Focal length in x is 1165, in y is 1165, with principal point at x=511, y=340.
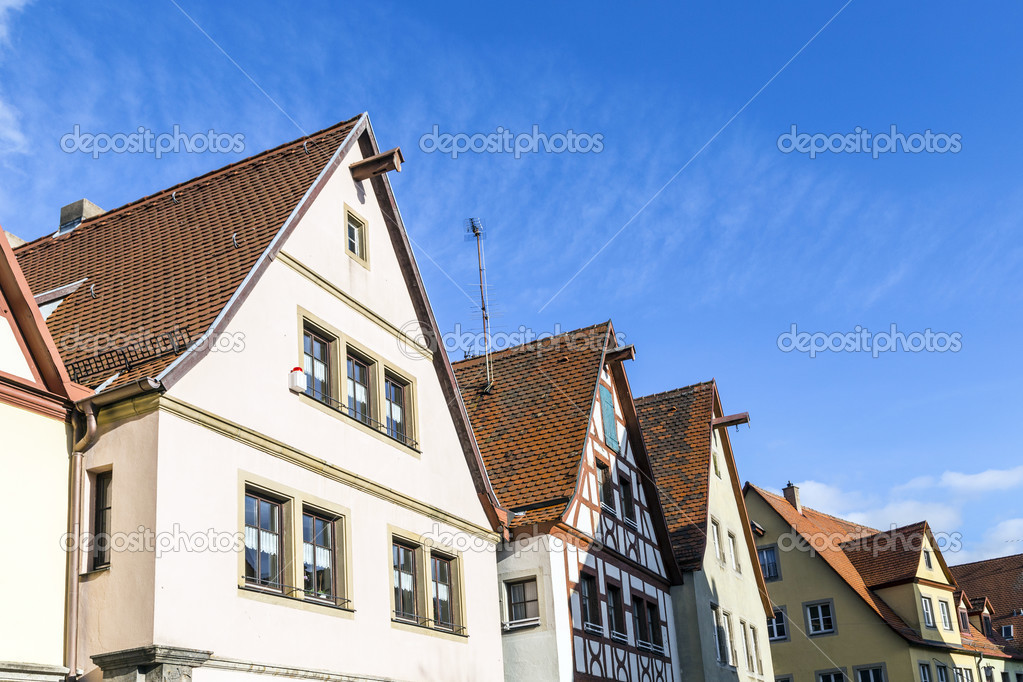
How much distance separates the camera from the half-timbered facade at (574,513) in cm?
2030

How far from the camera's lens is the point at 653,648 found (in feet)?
80.0

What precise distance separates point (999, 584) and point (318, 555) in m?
51.2

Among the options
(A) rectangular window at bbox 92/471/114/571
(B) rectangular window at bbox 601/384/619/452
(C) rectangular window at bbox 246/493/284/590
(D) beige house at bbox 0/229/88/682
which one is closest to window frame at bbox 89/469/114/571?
(A) rectangular window at bbox 92/471/114/571

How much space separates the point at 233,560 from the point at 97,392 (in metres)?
2.38

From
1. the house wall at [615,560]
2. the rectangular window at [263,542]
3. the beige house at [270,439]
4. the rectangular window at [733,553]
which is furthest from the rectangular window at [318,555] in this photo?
the rectangular window at [733,553]

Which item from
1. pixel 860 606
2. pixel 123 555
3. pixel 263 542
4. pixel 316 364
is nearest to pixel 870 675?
pixel 860 606

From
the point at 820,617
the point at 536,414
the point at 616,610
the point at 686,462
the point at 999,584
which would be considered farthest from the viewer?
the point at 999,584

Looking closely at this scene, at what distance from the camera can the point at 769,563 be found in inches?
1724

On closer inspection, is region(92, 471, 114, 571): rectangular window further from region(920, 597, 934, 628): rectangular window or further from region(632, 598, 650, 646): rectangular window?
region(920, 597, 934, 628): rectangular window

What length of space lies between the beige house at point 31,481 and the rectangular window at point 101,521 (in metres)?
0.31

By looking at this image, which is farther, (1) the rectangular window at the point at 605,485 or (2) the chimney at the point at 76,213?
(1) the rectangular window at the point at 605,485

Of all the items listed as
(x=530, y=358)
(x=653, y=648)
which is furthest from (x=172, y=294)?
(x=653, y=648)

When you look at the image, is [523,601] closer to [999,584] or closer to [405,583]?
[405,583]

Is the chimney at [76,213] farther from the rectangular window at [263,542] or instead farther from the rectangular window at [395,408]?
the rectangular window at [263,542]
